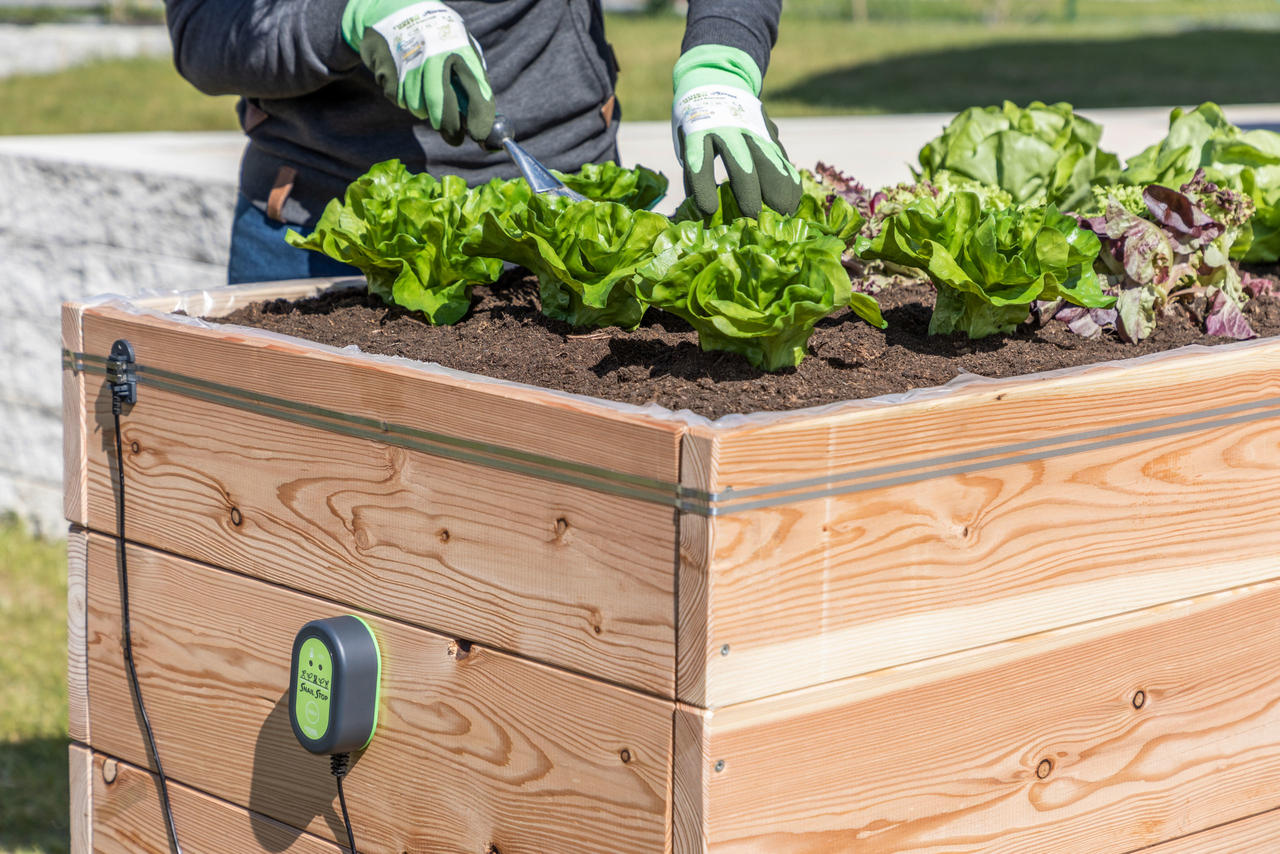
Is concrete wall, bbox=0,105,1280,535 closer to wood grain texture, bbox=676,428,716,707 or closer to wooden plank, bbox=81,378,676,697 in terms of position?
wooden plank, bbox=81,378,676,697

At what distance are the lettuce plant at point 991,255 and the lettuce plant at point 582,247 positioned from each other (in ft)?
0.93

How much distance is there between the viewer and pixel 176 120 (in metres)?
9.62

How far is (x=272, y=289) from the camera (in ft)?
6.29

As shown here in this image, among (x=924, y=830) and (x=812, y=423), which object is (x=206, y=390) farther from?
(x=924, y=830)

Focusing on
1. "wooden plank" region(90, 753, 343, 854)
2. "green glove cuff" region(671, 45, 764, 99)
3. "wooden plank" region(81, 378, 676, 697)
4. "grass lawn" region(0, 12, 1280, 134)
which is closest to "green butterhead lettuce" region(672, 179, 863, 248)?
"green glove cuff" region(671, 45, 764, 99)

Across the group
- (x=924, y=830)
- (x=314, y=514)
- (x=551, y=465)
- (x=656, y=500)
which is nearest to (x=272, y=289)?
(x=314, y=514)

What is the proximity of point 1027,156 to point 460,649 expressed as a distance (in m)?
1.24

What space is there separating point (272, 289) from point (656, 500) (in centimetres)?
99

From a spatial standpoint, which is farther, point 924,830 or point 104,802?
point 104,802

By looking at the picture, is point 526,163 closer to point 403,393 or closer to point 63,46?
point 403,393

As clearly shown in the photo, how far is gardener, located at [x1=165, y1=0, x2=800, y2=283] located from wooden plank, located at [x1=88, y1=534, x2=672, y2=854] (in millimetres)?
661

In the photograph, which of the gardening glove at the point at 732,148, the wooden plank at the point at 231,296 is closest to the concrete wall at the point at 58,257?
the wooden plank at the point at 231,296

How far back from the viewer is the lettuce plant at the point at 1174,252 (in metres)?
1.65

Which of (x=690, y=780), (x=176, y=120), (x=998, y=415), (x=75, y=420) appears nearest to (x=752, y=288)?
(x=998, y=415)
